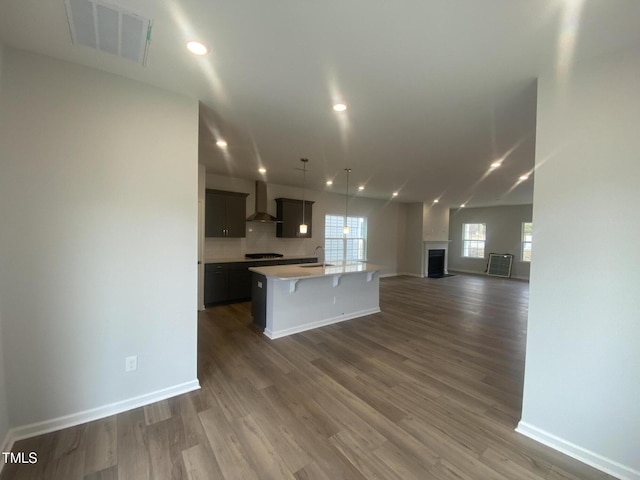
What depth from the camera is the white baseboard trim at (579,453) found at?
64.7 inches

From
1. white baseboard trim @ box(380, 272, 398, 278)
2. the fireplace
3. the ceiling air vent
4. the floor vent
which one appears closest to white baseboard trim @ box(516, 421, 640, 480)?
the ceiling air vent

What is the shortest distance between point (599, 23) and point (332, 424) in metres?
3.04

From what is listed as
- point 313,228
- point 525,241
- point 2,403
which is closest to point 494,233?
point 525,241

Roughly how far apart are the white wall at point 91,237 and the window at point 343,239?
562 centimetres

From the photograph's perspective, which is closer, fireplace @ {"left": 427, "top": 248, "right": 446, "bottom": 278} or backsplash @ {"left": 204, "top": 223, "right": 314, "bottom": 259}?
backsplash @ {"left": 204, "top": 223, "right": 314, "bottom": 259}

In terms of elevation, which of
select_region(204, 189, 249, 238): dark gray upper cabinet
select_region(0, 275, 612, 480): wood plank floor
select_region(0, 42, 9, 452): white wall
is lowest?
select_region(0, 275, 612, 480): wood plank floor

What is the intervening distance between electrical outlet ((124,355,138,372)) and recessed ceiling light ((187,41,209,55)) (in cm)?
236

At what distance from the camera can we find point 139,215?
2197 millimetres

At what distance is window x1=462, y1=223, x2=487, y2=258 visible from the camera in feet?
35.6

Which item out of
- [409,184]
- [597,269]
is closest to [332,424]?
[597,269]

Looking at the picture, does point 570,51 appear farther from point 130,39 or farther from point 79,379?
point 79,379

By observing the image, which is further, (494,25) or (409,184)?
(409,184)

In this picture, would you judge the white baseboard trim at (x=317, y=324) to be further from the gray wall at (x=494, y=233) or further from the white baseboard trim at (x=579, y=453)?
the gray wall at (x=494, y=233)

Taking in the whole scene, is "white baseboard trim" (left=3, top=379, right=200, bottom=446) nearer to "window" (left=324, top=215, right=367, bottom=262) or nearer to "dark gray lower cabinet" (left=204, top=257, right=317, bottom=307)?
"dark gray lower cabinet" (left=204, top=257, right=317, bottom=307)
